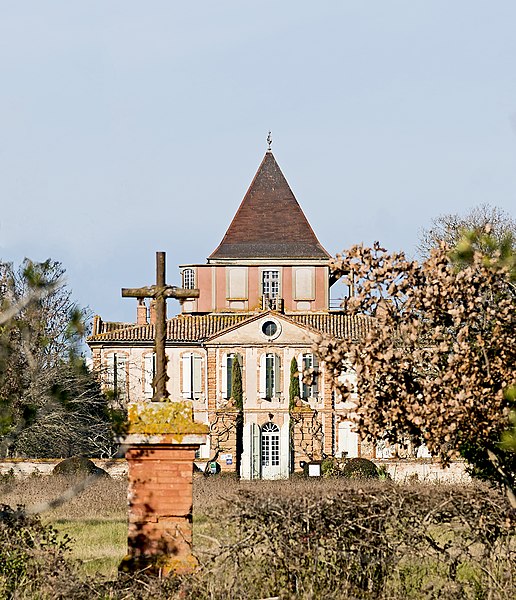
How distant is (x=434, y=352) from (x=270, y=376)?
38.1m

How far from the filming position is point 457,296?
9609 millimetres

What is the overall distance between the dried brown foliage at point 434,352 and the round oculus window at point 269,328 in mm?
37569

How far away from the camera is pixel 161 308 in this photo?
1025 cm

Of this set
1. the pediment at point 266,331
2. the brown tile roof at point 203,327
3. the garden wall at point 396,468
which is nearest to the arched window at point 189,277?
the brown tile roof at point 203,327

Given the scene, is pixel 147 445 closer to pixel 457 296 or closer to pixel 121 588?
A: pixel 121 588

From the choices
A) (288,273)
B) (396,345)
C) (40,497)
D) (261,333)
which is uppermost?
(288,273)

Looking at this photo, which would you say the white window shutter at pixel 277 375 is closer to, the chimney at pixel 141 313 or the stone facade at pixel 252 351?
the stone facade at pixel 252 351

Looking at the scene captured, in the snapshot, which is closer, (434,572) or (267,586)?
(267,586)

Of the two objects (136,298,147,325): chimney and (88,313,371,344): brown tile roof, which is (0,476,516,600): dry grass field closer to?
(88,313,371,344): brown tile roof

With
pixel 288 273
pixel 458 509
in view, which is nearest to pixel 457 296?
pixel 458 509

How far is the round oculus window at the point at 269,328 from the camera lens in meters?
47.7

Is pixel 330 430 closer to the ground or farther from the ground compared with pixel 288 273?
closer to the ground

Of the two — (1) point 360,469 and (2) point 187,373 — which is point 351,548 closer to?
(1) point 360,469

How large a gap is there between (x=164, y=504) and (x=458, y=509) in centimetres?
254
